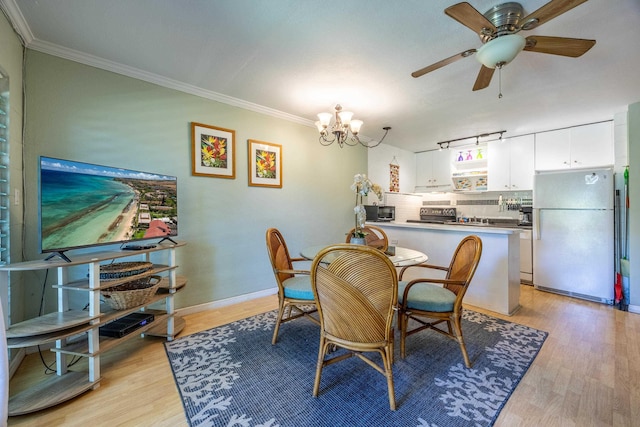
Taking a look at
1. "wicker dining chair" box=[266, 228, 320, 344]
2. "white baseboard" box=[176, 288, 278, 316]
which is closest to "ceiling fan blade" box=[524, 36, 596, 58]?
"wicker dining chair" box=[266, 228, 320, 344]

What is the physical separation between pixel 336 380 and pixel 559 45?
2.49 meters

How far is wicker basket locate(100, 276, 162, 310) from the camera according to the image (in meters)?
1.71

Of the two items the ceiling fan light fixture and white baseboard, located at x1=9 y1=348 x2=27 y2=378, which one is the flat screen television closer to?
white baseboard, located at x1=9 y1=348 x2=27 y2=378

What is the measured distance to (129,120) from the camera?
2.29m

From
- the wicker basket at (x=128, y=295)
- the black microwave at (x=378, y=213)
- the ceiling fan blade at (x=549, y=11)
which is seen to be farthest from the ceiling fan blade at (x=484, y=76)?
the wicker basket at (x=128, y=295)

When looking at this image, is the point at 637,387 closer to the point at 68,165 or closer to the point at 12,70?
Answer: the point at 68,165

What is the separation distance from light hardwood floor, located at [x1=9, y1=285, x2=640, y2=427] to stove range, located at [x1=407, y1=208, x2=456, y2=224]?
2.83m

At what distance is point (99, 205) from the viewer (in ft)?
5.63

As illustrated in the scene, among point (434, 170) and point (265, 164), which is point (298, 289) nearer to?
point (265, 164)

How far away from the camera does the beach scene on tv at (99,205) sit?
58.3 inches

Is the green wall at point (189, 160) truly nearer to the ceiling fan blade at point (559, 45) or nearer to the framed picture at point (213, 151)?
the framed picture at point (213, 151)

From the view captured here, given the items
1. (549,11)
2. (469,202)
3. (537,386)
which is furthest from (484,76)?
(469,202)

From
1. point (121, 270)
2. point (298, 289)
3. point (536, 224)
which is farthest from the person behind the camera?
point (536, 224)

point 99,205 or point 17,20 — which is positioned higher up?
point 17,20
